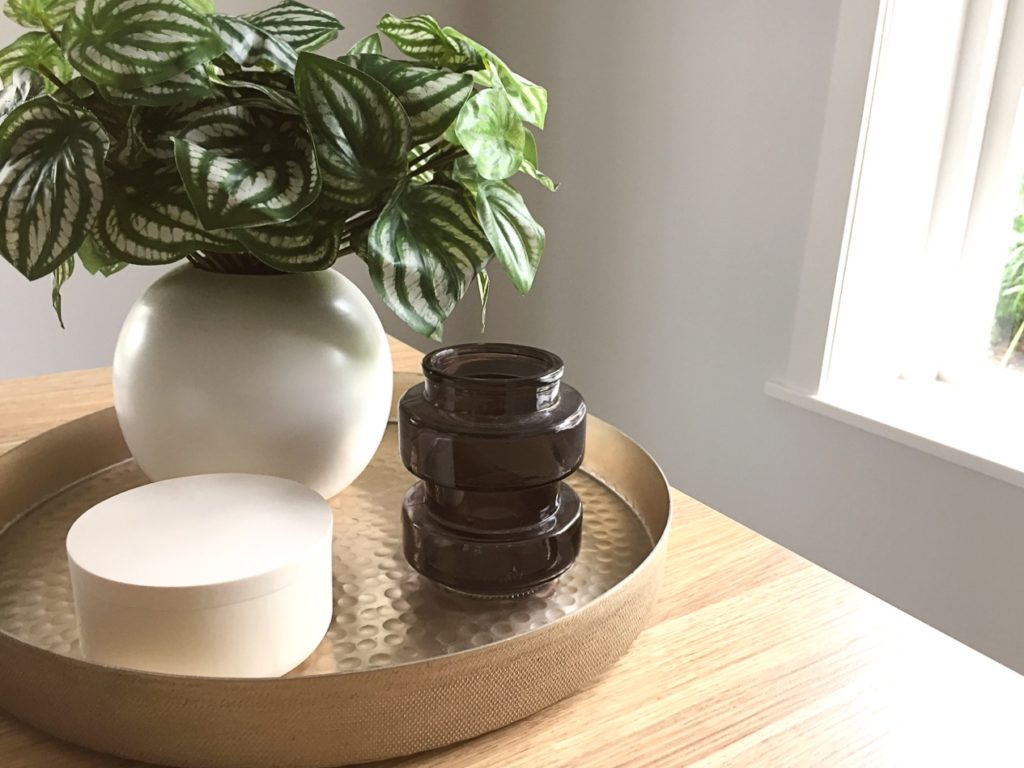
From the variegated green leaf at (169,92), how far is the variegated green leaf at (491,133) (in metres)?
0.14

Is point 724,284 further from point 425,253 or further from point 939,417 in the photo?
point 425,253

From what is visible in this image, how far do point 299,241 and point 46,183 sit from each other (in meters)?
0.13

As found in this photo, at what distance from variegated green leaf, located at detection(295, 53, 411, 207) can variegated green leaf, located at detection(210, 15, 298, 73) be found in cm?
4

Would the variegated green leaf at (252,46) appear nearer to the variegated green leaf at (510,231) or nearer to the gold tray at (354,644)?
the variegated green leaf at (510,231)

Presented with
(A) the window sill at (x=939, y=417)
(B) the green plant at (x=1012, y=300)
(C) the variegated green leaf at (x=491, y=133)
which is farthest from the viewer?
(B) the green plant at (x=1012, y=300)

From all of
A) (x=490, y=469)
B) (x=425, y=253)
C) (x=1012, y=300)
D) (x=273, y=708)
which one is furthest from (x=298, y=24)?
(x=1012, y=300)

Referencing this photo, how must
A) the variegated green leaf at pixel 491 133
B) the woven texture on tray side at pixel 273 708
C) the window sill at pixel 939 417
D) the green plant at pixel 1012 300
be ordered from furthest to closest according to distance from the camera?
the green plant at pixel 1012 300 → the window sill at pixel 939 417 → the variegated green leaf at pixel 491 133 → the woven texture on tray side at pixel 273 708

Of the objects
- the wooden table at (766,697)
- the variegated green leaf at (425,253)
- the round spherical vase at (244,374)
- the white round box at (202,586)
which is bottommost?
the wooden table at (766,697)

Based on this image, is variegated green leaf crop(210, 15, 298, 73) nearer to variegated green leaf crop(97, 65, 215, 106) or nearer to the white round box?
variegated green leaf crop(97, 65, 215, 106)

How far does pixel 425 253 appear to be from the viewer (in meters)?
0.49

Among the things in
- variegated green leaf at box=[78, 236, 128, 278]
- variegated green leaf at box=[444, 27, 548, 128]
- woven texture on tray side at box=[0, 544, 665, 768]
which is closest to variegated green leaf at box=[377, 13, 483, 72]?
variegated green leaf at box=[444, 27, 548, 128]

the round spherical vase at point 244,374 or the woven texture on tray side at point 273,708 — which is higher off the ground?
the round spherical vase at point 244,374

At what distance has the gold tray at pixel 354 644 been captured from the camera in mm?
388

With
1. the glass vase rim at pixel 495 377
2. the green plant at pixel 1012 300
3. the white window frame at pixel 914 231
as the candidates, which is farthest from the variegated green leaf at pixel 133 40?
the green plant at pixel 1012 300
